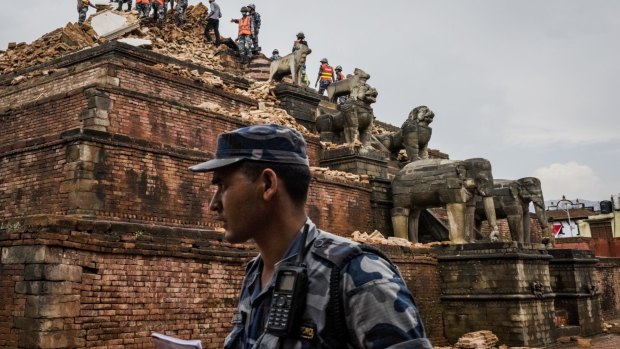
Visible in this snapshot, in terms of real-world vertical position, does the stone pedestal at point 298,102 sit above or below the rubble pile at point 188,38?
below

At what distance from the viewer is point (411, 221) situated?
15.7 metres

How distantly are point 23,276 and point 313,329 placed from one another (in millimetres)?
5878

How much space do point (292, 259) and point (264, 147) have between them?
0.42 meters

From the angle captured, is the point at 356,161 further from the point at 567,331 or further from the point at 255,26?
the point at 255,26

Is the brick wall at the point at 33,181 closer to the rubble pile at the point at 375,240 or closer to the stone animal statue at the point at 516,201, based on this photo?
the rubble pile at the point at 375,240

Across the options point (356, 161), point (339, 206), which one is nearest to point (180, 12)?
point (356, 161)

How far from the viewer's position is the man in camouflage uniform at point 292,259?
5.31 ft

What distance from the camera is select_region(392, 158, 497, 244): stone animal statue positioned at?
14281mm

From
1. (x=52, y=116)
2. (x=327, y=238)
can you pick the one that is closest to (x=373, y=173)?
(x=52, y=116)

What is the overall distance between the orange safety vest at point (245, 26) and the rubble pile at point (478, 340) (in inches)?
628

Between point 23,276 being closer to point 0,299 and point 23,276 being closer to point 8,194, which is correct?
point 0,299

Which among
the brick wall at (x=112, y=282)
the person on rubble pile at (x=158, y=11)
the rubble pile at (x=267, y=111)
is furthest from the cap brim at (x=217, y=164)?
the person on rubble pile at (x=158, y=11)

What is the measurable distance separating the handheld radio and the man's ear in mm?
314

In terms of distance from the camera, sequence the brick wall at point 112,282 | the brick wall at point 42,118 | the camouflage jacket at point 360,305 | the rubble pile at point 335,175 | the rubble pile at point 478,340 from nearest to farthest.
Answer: the camouflage jacket at point 360,305 < the brick wall at point 112,282 < the brick wall at point 42,118 < the rubble pile at point 478,340 < the rubble pile at point 335,175
